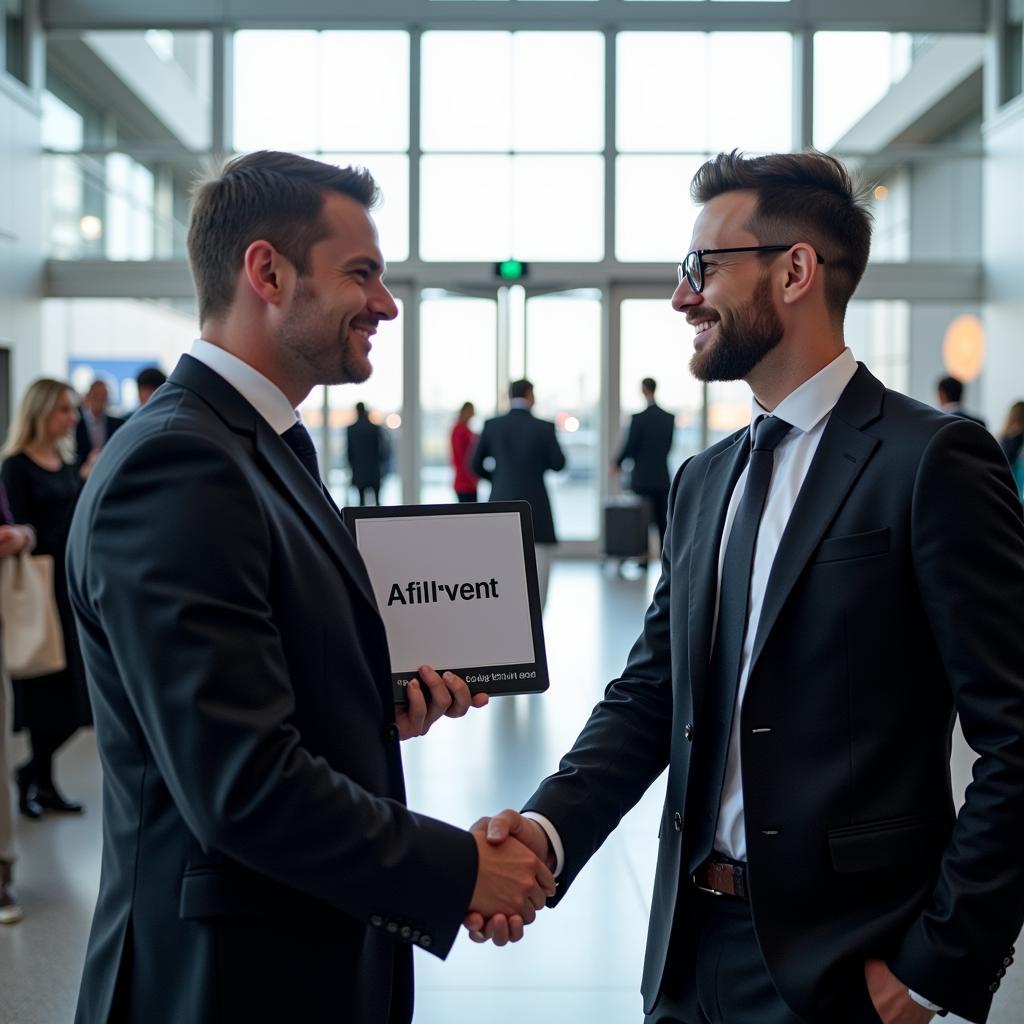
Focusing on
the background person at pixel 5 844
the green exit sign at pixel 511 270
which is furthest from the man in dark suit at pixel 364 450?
the background person at pixel 5 844

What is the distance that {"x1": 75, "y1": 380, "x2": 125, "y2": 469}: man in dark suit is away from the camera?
8453 millimetres

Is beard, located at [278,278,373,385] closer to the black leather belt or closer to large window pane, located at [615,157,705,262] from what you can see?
the black leather belt

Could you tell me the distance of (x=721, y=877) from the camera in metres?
1.76

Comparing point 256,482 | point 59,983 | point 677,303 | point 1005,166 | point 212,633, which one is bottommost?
point 59,983

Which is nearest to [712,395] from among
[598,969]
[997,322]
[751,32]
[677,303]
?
[997,322]

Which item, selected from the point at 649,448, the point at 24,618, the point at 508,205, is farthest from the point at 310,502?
the point at 508,205

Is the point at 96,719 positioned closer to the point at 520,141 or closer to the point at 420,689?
the point at 420,689

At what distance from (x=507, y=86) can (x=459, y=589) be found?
44.2 feet

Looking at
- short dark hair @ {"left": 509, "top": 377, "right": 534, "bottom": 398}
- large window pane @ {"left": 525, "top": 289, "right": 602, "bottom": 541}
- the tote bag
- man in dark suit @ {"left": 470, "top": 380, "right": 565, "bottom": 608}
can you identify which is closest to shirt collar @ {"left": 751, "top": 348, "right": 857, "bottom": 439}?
the tote bag

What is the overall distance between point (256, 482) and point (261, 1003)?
641mm

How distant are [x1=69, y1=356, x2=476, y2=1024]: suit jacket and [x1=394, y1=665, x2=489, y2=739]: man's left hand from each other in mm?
249

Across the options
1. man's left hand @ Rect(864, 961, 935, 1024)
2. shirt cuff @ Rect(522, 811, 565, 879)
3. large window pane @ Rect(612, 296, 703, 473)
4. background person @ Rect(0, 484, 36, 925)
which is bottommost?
background person @ Rect(0, 484, 36, 925)

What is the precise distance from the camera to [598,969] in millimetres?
3531

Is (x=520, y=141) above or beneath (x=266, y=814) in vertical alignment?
above
